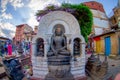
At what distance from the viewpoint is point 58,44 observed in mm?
4801

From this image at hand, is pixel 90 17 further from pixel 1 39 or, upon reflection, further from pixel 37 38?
pixel 1 39

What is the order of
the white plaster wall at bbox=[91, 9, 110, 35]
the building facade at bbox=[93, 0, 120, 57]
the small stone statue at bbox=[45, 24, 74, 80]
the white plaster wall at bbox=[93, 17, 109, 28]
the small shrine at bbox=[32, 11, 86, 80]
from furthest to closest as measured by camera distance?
1. the white plaster wall at bbox=[93, 17, 109, 28]
2. the white plaster wall at bbox=[91, 9, 110, 35]
3. the building facade at bbox=[93, 0, 120, 57]
4. the small shrine at bbox=[32, 11, 86, 80]
5. the small stone statue at bbox=[45, 24, 74, 80]

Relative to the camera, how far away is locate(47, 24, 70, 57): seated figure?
4594 mm

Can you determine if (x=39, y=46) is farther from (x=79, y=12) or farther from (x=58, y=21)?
(x=79, y=12)

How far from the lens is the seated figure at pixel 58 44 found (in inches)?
181

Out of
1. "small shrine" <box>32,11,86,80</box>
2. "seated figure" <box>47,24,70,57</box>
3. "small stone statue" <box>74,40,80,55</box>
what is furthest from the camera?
"small stone statue" <box>74,40,80,55</box>

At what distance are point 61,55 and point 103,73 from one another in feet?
4.84

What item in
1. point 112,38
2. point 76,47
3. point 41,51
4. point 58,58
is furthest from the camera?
point 112,38

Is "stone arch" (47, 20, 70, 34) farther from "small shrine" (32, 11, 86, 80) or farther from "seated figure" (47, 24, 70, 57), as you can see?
"seated figure" (47, 24, 70, 57)

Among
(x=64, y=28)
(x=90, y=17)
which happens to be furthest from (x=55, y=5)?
(x=64, y=28)

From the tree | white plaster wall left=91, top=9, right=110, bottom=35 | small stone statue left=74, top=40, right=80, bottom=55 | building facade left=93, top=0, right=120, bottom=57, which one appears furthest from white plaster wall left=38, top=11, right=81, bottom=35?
white plaster wall left=91, top=9, right=110, bottom=35

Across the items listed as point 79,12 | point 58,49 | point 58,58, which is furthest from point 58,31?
point 79,12

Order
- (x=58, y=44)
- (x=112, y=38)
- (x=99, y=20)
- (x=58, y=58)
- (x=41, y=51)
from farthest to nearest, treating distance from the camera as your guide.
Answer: (x=99, y=20), (x=112, y=38), (x=41, y=51), (x=58, y=44), (x=58, y=58)

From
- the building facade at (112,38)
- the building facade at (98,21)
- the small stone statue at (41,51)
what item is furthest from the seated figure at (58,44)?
the building facade at (112,38)
